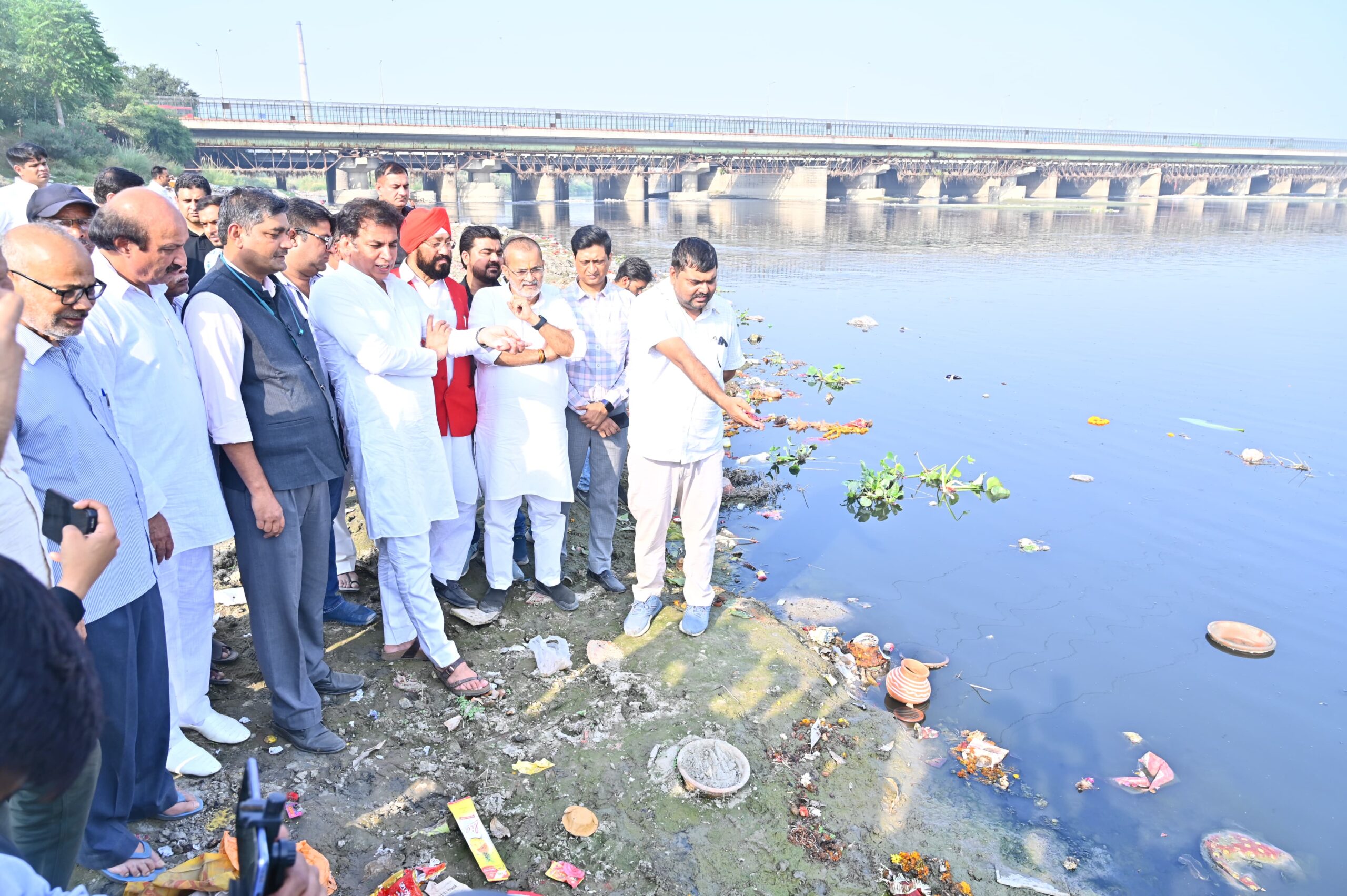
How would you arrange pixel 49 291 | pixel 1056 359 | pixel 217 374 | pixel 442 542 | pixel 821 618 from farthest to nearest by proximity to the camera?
1. pixel 1056 359
2. pixel 821 618
3. pixel 442 542
4. pixel 217 374
5. pixel 49 291

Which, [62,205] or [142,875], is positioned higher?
[62,205]

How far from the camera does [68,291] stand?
2.15m

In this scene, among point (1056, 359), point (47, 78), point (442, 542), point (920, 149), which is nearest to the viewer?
point (442, 542)

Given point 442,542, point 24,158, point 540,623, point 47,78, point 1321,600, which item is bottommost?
point 1321,600

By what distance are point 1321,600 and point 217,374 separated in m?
6.38

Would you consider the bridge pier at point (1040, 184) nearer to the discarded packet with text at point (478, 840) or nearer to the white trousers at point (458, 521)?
the white trousers at point (458, 521)

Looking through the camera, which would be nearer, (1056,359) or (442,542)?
(442,542)

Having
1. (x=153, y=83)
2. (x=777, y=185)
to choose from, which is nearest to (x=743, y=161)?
(x=777, y=185)

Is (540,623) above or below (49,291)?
below

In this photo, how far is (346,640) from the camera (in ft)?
12.9

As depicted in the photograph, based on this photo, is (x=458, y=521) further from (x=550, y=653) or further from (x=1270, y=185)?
(x=1270, y=185)

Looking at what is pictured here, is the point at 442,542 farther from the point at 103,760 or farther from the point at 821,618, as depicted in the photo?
the point at 821,618

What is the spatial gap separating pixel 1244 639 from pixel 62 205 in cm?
689

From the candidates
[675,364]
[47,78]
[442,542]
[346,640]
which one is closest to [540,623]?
[442,542]
